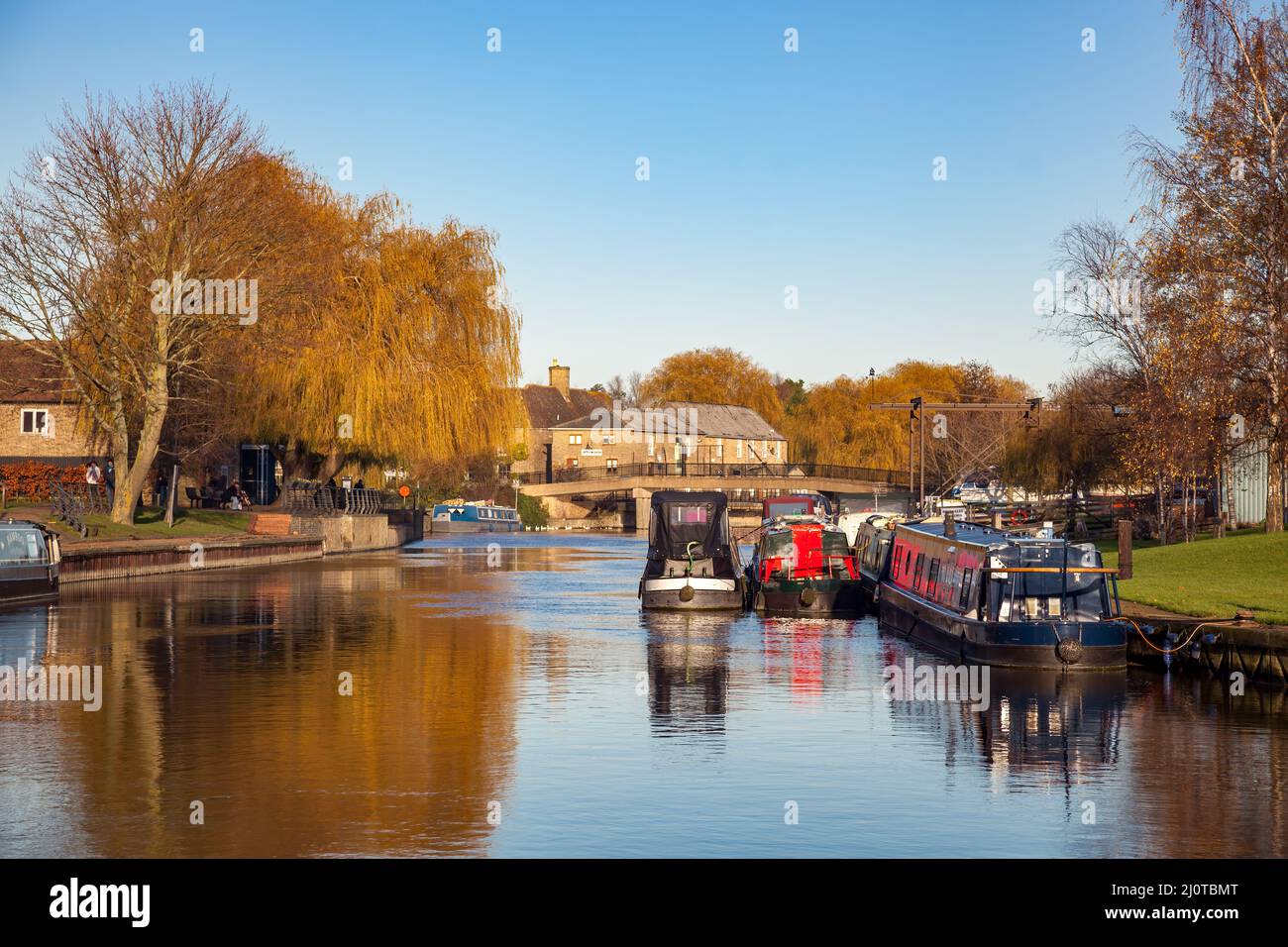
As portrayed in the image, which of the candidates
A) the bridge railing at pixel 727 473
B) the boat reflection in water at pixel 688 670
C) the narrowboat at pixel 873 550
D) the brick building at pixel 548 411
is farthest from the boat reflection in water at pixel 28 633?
the brick building at pixel 548 411

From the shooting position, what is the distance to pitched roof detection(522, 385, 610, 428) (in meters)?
160

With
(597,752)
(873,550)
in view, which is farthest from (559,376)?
(597,752)

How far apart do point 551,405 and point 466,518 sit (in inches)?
2139

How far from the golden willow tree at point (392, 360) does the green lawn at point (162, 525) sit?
4.09m

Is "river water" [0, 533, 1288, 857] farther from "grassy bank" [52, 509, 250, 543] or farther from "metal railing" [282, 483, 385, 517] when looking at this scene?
"metal railing" [282, 483, 385, 517]

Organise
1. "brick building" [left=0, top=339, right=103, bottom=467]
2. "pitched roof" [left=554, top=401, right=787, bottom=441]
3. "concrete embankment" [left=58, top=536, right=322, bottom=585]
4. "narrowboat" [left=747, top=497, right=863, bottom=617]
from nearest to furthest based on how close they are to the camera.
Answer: "narrowboat" [left=747, top=497, right=863, bottom=617]
"concrete embankment" [left=58, top=536, right=322, bottom=585]
"brick building" [left=0, top=339, right=103, bottom=467]
"pitched roof" [left=554, top=401, right=787, bottom=441]

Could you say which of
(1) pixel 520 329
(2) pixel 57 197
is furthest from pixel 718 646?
(1) pixel 520 329

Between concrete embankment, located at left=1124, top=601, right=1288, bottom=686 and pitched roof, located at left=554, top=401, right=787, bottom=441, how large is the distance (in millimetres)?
126490

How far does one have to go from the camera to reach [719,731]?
867 inches

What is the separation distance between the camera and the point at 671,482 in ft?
424

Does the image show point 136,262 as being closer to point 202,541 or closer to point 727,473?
point 202,541

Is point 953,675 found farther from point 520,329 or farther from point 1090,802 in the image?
point 520,329

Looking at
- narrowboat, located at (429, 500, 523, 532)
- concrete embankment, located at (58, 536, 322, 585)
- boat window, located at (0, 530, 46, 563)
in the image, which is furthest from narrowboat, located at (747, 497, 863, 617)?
Result: narrowboat, located at (429, 500, 523, 532)

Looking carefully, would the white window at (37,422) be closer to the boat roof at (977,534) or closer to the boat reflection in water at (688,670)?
the boat reflection in water at (688,670)
